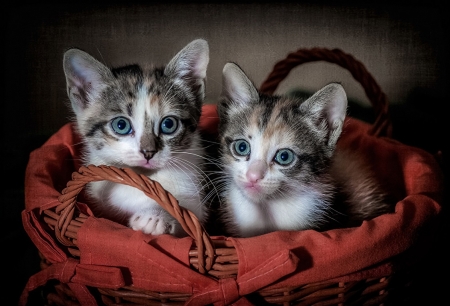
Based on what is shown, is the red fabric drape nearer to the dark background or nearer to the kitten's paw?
the kitten's paw

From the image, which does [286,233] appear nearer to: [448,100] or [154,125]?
[154,125]

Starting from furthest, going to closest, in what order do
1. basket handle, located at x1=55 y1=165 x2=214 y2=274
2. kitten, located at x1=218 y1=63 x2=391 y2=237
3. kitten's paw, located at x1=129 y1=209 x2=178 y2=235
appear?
kitten, located at x1=218 y1=63 x2=391 y2=237, kitten's paw, located at x1=129 y1=209 x2=178 y2=235, basket handle, located at x1=55 y1=165 x2=214 y2=274

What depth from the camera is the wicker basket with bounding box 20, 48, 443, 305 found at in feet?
2.74

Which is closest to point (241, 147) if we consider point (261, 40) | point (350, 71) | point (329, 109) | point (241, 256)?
point (329, 109)

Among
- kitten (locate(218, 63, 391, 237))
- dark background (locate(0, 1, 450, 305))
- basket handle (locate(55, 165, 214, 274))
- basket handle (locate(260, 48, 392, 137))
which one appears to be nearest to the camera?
basket handle (locate(55, 165, 214, 274))

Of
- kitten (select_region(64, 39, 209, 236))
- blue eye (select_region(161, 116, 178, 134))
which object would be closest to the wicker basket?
kitten (select_region(64, 39, 209, 236))

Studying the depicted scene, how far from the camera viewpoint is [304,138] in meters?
1.16

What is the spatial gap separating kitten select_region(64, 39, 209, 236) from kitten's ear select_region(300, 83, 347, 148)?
298mm

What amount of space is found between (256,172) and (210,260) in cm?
28

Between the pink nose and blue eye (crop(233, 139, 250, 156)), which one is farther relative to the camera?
blue eye (crop(233, 139, 250, 156))

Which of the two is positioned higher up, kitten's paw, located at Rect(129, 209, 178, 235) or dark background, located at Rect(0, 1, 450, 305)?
dark background, located at Rect(0, 1, 450, 305)

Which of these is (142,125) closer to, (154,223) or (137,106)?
(137,106)

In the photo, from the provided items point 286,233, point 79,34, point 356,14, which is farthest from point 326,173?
point 79,34

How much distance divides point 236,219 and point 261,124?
0.26m
